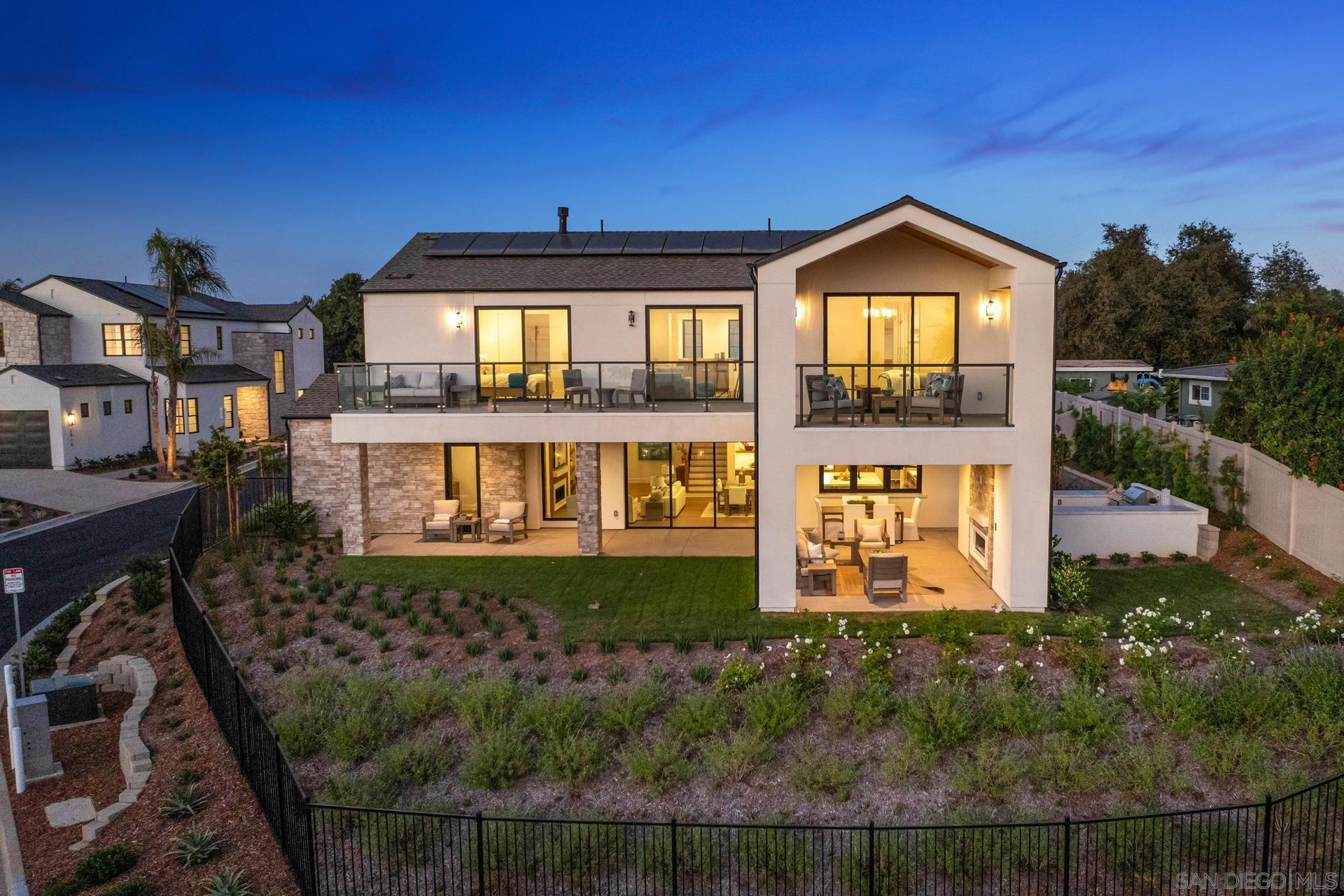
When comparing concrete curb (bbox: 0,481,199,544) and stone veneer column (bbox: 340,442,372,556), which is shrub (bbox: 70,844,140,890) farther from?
concrete curb (bbox: 0,481,199,544)

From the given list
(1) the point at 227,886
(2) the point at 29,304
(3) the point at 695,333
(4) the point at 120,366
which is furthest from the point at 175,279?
(1) the point at 227,886

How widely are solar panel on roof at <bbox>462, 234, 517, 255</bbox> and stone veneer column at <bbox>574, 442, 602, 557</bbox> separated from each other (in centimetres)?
628

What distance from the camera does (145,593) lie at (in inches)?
571

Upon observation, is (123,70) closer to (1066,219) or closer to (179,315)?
(179,315)

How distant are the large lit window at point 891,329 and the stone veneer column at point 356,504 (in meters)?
9.40

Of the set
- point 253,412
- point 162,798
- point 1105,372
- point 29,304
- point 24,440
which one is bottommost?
point 162,798

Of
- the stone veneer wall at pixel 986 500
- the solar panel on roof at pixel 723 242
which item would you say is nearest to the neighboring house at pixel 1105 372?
the solar panel on roof at pixel 723 242

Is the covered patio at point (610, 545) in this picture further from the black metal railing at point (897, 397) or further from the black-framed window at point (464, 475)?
the black metal railing at point (897, 397)

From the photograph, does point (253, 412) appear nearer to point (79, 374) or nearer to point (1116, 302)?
point (79, 374)

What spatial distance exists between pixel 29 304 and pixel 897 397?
34.3 m

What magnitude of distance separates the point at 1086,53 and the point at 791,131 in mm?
12531

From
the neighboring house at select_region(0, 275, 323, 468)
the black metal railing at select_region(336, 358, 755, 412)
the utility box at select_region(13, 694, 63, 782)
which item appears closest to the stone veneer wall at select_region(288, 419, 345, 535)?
the black metal railing at select_region(336, 358, 755, 412)

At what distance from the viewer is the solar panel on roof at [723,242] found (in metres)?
20.3

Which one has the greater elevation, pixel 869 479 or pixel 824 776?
pixel 869 479
